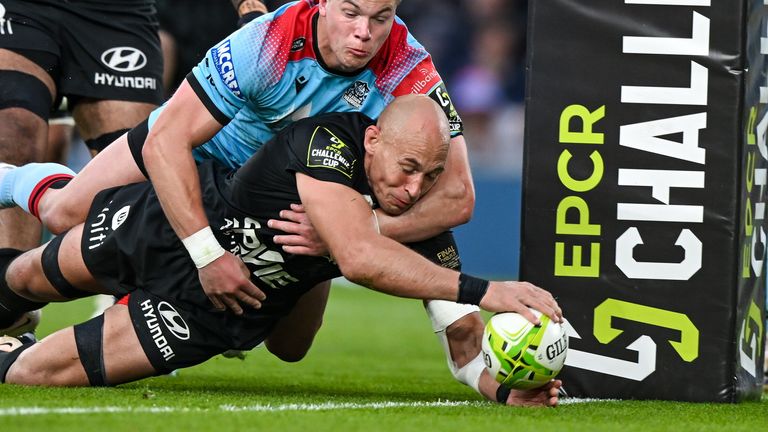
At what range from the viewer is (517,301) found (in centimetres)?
416

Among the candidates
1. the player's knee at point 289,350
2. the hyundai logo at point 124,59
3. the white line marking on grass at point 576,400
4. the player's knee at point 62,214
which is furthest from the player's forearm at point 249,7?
the white line marking on grass at point 576,400

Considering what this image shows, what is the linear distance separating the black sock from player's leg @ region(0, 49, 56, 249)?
1.05 feet

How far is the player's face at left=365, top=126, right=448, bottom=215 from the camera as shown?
434 cm

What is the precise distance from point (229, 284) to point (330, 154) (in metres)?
0.65

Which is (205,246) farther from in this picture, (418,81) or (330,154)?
(418,81)

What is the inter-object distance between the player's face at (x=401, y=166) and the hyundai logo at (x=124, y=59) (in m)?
2.24

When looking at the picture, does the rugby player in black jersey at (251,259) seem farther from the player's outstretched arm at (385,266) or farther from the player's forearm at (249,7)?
the player's forearm at (249,7)

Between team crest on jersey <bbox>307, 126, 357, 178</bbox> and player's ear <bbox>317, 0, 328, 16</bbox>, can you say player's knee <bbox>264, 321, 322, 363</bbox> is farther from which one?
player's ear <bbox>317, 0, 328, 16</bbox>

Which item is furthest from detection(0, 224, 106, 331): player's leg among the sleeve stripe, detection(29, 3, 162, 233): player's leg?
detection(29, 3, 162, 233): player's leg

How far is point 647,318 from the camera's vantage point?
4754 mm

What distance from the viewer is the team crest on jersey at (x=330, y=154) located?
4.34 m

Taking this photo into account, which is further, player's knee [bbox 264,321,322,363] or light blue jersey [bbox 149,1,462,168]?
player's knee [bbox 264,321,322,363]

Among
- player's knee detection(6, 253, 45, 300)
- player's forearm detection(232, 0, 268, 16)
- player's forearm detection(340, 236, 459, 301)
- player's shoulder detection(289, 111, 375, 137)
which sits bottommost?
player's knee detection(6, 253, 45, 300)

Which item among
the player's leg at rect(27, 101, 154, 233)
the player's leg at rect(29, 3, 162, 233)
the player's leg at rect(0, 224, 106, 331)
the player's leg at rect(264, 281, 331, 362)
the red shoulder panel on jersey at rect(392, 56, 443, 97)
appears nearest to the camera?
the red shoulder panel on jersey at rect(392, 56, 443, 97)
